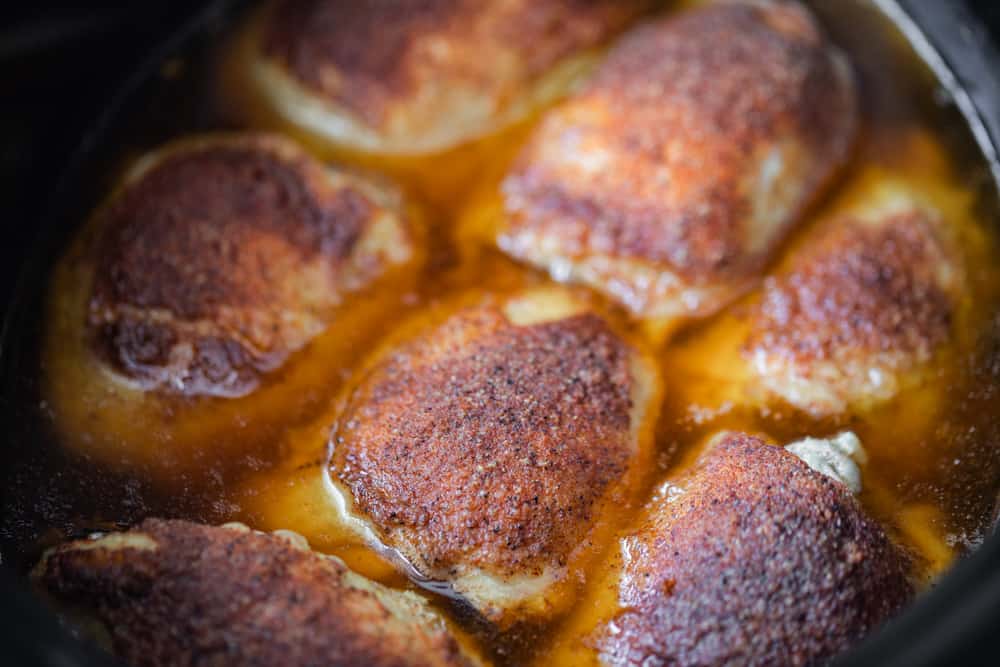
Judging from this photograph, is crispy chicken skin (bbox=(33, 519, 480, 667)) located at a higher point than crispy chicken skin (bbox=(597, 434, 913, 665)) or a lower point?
lower

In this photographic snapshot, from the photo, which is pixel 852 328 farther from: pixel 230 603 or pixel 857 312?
pixel 230 603

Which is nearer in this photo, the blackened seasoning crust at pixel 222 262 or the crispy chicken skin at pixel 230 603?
the crispy chicken skin at pixel 230 603

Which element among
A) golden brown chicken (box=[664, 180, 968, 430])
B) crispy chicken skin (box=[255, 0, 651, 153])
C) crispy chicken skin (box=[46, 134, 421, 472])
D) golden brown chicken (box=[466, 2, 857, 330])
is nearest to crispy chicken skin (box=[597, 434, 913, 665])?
golden brown chicken (box=[664, 180, 968, 430])

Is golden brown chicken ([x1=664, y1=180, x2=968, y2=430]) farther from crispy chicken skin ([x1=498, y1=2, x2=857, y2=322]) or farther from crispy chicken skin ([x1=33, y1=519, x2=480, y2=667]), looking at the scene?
crispy chicken skin ([x1=33, y1=519, x2=480, y2=667])

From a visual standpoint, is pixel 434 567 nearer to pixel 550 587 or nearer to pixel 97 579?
pixel 550 587

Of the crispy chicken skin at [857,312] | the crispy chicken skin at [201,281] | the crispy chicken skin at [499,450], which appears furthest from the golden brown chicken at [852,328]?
the crispy chicken skin at [201,281]

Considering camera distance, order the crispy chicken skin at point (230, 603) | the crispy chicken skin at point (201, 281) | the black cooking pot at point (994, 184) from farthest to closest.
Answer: the crispy chicken skin at point (201, 281) < the crispy chicken skin at point (230, 603) < the black cooking pot at point (994, 184)

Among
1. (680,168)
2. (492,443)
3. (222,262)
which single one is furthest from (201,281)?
(680,168)

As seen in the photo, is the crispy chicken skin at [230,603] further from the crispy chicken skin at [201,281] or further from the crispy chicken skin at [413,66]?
the crispy chicken skin at [413,66]
